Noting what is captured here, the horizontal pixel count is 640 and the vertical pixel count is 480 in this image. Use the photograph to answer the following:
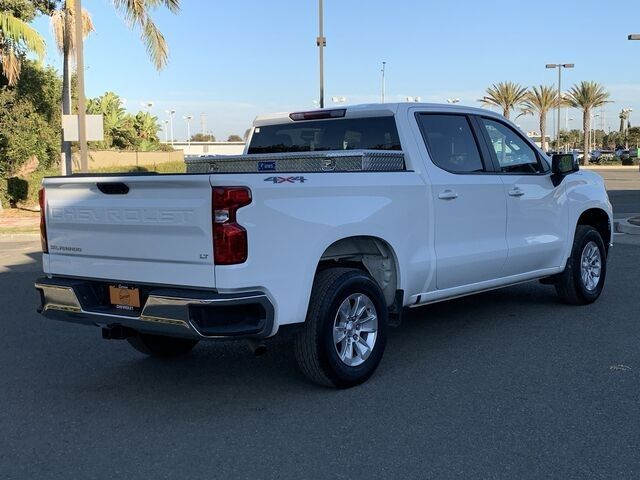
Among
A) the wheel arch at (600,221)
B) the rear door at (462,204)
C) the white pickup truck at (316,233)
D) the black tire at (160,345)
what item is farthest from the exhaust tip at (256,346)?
the wheel arch at (600,221)

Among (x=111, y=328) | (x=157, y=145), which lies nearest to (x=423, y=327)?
(x=111, y=328)

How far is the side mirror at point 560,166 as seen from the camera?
6.74 m

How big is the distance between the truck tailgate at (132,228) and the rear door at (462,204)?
2.13 meters

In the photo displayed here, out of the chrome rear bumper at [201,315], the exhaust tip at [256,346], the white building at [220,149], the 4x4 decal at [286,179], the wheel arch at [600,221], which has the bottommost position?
the exhaust tip at [256,346]

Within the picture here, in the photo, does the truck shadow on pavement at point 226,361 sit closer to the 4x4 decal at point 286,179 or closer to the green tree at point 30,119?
the 4x4 decal at point 286,179

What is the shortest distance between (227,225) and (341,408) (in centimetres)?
146

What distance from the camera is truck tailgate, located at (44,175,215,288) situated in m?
4.04

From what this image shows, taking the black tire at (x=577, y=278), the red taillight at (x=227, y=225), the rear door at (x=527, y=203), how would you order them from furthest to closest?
A: the black tire at (x=577, y=278), the rear door at (x=527, y=203), the red taillight at (x=227, y=225)

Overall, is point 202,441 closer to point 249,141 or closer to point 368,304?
point 368,304

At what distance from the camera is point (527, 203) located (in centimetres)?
644

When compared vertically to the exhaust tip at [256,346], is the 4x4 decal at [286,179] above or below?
above

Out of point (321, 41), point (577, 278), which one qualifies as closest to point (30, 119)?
point (321, 41)

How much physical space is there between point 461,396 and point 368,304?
92cm

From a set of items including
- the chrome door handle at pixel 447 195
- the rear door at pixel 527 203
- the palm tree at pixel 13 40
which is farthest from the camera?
the palm tree at pixel 13 40
